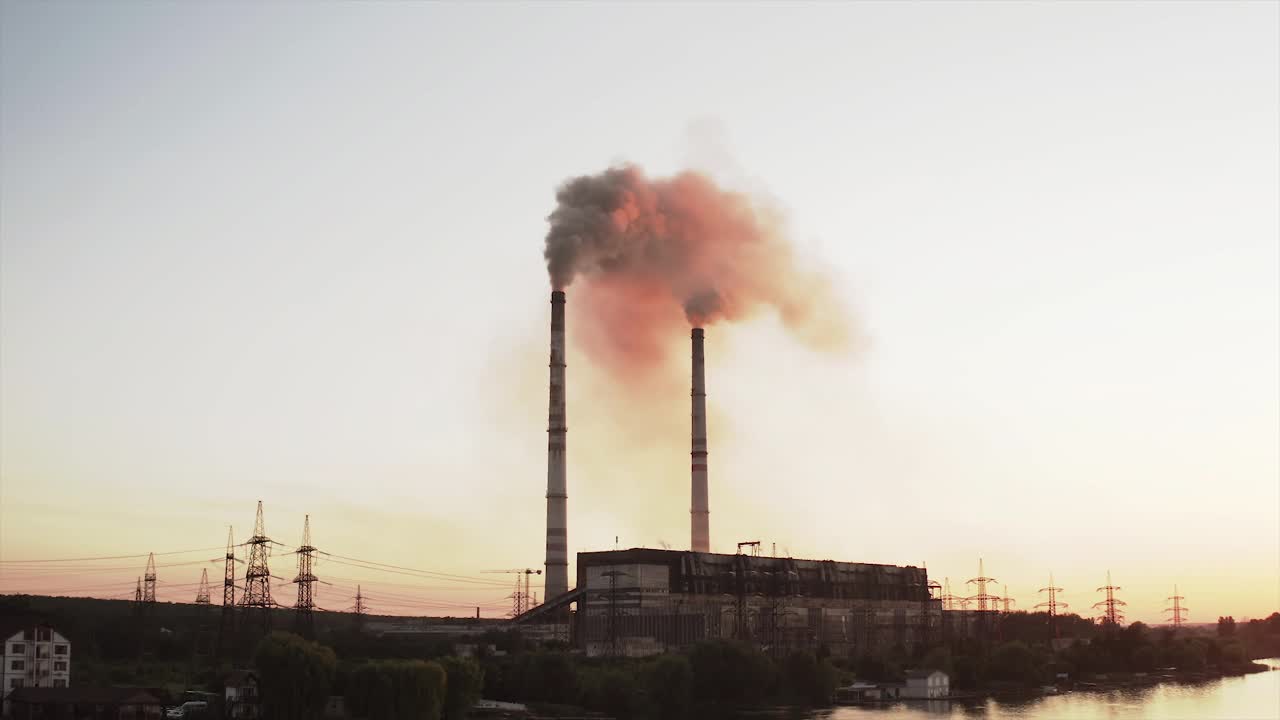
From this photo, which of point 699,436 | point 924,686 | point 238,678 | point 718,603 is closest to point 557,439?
point 699,436

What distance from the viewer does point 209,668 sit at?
80.4m

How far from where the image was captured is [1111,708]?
83.6 metres

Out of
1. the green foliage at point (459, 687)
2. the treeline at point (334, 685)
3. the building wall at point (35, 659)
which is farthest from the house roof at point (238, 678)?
the green foliage at point (459, 687)

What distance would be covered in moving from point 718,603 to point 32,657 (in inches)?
2158

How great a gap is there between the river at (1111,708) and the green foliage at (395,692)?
23438 millimetres

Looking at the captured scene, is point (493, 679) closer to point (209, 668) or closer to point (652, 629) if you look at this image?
point (209, 668)

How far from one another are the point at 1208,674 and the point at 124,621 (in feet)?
324

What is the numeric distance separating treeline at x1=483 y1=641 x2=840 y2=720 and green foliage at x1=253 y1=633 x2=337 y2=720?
44.4 ft

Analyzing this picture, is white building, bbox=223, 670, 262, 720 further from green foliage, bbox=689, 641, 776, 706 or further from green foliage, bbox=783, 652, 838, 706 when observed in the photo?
green foliage, bbox=783, 652, 838, 706

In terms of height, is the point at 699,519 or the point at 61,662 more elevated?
the point at 699,519

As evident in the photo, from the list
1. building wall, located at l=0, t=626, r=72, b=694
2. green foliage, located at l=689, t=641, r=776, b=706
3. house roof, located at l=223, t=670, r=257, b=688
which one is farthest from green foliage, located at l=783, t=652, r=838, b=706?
building wall, located at l=0, t=626, r=72, b=694

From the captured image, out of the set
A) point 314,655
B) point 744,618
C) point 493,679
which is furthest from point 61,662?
point 744,618

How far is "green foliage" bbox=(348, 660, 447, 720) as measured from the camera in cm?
5934

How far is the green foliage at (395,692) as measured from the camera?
2336 inches
